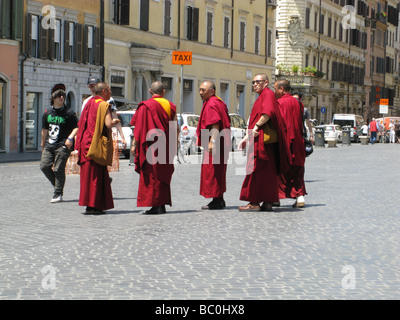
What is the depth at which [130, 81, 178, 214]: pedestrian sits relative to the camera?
12609 mm

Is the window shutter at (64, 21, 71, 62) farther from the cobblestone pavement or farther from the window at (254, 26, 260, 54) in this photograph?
the window at (254, 26, 260, 54)

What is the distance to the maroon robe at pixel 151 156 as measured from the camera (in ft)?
41.4

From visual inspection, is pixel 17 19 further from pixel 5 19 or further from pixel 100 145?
pixel 100 145

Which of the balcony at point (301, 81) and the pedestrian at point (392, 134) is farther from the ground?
the balcony at point (301, 81)

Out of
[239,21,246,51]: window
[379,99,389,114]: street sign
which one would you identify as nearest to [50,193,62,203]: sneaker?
[239,21,246,51]: window

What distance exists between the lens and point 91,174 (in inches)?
494

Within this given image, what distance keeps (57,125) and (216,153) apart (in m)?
2.60

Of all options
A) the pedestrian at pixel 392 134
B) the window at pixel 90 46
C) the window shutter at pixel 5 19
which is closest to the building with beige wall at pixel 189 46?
the window at pixel 90 46

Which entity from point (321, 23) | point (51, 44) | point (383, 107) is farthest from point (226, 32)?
point (383, 107)

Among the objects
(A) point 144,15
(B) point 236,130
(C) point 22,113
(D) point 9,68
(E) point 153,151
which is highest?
(A) point 144,15

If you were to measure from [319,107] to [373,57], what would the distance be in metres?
27.6

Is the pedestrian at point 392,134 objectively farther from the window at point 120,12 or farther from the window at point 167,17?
the window at point 120,12

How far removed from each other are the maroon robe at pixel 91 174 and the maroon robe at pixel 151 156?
46cm
